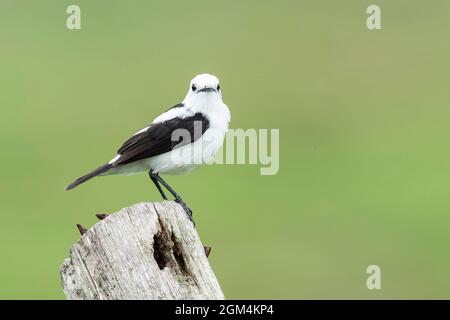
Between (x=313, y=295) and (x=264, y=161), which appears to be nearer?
(x=313, y=295)

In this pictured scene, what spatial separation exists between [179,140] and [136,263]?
2726mm

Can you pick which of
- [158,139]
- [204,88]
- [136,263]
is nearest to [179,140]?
[158,139]

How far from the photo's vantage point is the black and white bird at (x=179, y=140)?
25.2 ft

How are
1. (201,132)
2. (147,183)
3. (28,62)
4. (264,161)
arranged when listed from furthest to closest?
1. (28,62)
2. (264,161)
3. (147,183)
4. (201,132)

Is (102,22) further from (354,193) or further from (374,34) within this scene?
(354,193)

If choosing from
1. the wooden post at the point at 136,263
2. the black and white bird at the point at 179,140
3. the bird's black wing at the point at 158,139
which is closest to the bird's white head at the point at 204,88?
the black and white bird at the point at 179,140

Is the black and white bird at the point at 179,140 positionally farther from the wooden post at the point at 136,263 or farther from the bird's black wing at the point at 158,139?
the wooden post at the point at 136,263

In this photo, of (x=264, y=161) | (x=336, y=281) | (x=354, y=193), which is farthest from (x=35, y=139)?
(x=336, y=281)

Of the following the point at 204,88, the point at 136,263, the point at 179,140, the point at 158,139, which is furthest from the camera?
the point at 204,88

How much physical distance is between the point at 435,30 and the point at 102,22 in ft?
27.8

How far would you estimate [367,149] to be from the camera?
2088 cm

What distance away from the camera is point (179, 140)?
7.89 meters

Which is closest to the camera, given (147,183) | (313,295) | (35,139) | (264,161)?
(313,295)

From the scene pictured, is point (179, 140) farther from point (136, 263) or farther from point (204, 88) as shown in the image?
point (136, 263)
